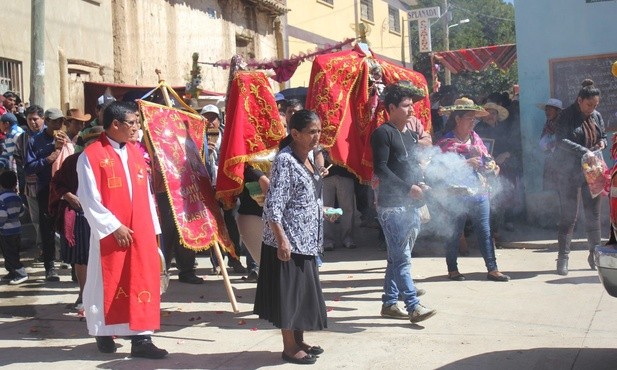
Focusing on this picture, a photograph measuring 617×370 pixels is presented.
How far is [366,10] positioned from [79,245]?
2629 centimetres

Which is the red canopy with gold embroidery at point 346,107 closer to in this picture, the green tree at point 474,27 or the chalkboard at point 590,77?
the chalkboard at point 590,77

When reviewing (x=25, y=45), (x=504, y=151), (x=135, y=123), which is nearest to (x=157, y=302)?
(x=135, y=123)

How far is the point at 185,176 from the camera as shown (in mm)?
7320

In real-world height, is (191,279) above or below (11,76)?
below

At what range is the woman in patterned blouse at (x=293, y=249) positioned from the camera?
18.5 ft

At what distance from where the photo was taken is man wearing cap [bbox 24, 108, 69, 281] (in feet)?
31.5

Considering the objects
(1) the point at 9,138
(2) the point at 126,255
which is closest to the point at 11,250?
(1) the point at 9,138

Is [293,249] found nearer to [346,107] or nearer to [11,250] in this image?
[346,107]

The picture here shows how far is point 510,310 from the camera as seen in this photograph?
23.3 feet

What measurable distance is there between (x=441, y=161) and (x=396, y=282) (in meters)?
1.72

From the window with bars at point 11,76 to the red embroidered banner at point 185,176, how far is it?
797cm

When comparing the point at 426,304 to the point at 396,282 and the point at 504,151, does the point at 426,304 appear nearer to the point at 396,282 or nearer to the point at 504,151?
the point at 396,282

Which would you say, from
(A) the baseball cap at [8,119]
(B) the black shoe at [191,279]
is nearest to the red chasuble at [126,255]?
(B) the black shoe at [191,279]

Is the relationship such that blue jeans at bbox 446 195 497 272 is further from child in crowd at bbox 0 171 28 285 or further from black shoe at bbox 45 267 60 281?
child in crowd at bbox 0 171 28 285
